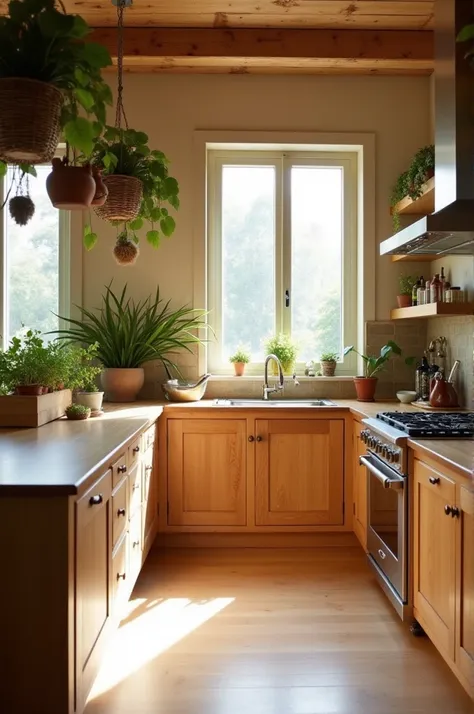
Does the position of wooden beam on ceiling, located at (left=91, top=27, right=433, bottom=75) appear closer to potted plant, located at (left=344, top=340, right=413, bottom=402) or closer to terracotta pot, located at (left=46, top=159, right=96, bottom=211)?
potted plant, located at (left=344, top=340, right=413, bottom=402)

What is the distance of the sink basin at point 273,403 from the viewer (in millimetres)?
3446

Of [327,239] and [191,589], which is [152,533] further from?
[327,239]

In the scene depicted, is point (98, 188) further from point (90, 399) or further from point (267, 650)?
point (267, 650)

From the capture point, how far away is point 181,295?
3879 millimetres

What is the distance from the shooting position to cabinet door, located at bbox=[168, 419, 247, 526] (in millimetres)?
3344

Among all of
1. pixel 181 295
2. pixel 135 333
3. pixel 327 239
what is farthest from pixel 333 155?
pixel 135 333

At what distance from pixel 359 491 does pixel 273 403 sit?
767 mm

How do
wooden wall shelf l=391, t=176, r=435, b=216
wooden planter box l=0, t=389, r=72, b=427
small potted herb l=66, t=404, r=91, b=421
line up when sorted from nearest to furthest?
1. wooden planter box l=0, t=389, r=72, b=427
2. small potted herb l=66, t=404, r=91, b=421
3. wooden wall shelf l=391, t=176, r=435, b=216

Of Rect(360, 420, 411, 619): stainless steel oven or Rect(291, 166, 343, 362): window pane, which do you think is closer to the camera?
Rect(360, 420, 411, 619): stainless steel oven

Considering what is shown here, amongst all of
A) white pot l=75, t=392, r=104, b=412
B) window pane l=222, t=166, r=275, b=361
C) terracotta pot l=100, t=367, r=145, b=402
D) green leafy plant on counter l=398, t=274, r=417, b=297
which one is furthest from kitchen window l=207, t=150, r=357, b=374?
white pot l=75, t=392, r=104, b=412

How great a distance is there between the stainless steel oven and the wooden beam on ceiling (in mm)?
2423

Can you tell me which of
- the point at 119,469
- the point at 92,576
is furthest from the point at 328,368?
the point at 92,576

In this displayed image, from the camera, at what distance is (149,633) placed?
2408 mm

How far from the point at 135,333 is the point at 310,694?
234cm
